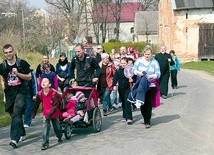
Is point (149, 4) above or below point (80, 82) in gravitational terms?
above

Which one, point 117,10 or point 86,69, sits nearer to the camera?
point 86,69

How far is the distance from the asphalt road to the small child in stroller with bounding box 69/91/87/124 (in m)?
0.42

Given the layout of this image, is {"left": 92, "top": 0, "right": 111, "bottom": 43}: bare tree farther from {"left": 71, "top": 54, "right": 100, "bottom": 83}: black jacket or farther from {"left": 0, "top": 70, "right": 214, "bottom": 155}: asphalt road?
{"left": 71, "top": 54, "right": 100, "bottom": 83}: black jacket

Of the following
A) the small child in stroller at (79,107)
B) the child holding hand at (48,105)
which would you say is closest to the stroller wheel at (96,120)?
the small child in stroller at (79,107)

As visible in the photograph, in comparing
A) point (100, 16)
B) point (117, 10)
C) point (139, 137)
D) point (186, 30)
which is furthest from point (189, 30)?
point (139, 137)

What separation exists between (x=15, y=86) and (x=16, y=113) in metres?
0.55

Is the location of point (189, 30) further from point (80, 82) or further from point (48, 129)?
point (48, 129)

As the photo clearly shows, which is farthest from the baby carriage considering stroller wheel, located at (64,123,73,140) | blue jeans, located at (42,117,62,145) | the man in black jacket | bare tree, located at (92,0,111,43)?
bare tree, located at (92,0,111,43)

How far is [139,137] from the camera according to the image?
32.1 ft

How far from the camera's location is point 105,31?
83438 mm

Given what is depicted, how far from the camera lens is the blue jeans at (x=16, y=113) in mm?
9023

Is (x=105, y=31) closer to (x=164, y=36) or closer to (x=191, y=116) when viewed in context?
(x=164, y=36)

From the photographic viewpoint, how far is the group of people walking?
905 cm

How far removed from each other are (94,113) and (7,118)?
11.0 ft
